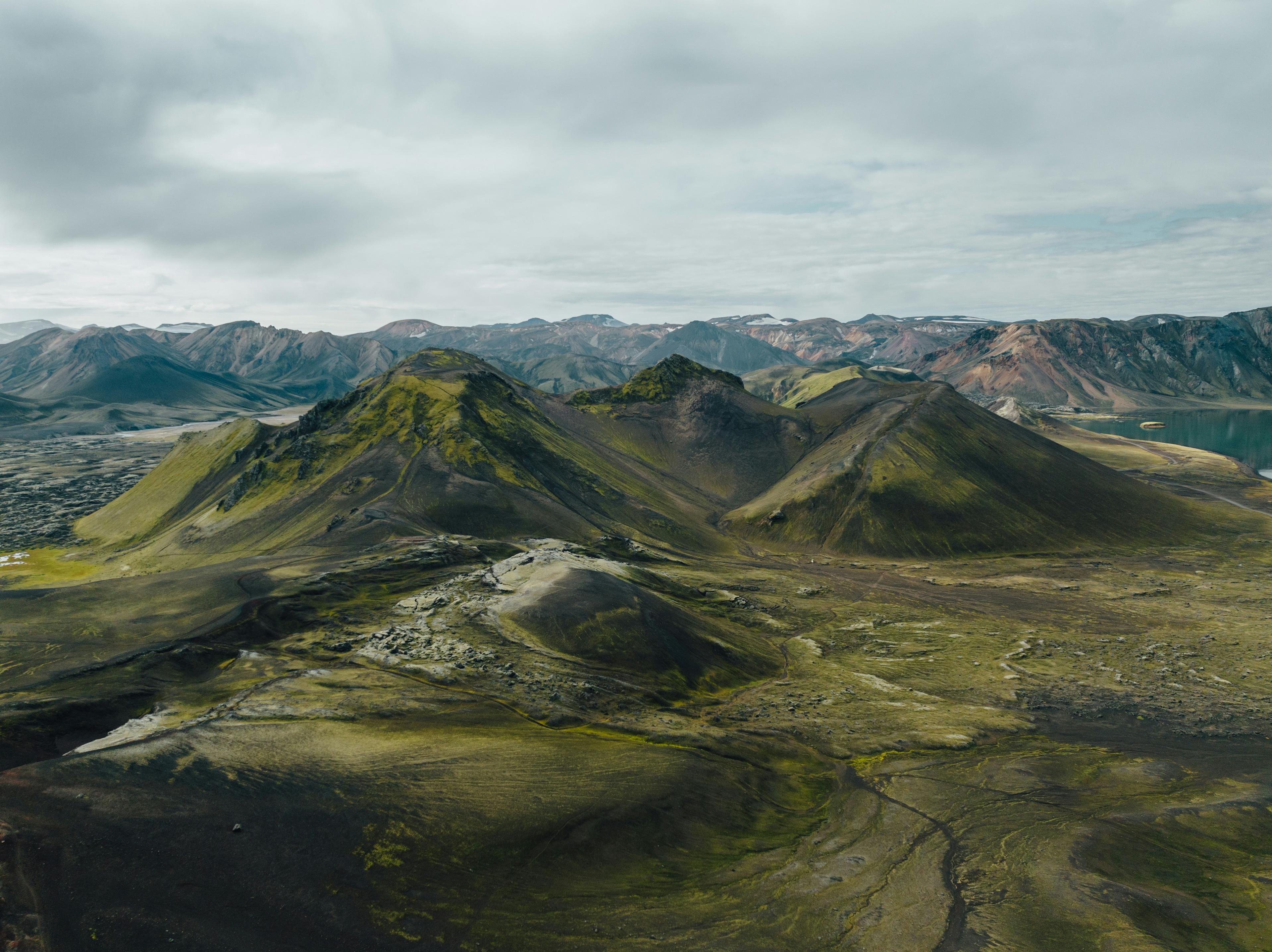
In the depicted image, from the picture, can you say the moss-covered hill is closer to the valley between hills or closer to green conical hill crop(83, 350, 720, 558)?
green conical hill crop(83, 350, 720, 558)

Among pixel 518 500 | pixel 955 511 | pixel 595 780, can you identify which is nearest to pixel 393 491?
pixel 518 500

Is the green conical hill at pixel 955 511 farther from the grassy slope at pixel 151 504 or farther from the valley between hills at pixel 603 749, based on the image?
the grassy slope at pixel 151 504

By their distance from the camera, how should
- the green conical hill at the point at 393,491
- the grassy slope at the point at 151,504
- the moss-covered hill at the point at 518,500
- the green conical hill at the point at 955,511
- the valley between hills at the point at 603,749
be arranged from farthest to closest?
the grassy slope at the point at 151,504, the green conical hill at the point at 955,511, the moss-covered hill at the point at 518,500, the green conical hill at the point at 393,491, the valley between hills at the point at 603,749

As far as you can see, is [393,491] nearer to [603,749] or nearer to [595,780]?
[603,749]

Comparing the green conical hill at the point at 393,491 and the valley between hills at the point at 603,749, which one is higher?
the green conical hill at the point at 393,491

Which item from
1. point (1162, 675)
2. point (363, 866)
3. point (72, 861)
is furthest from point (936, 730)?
point (72, 861)

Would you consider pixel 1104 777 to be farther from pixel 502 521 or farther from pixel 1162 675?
pixel 502 521

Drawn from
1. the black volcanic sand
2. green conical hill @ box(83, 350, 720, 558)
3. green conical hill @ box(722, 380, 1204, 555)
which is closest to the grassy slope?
green conical hill @ box(83, 350, 720, 558)

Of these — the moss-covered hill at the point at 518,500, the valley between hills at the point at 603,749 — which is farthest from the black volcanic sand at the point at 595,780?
the moss-covered hill at the point at 518,500

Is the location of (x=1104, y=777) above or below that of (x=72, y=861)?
below
